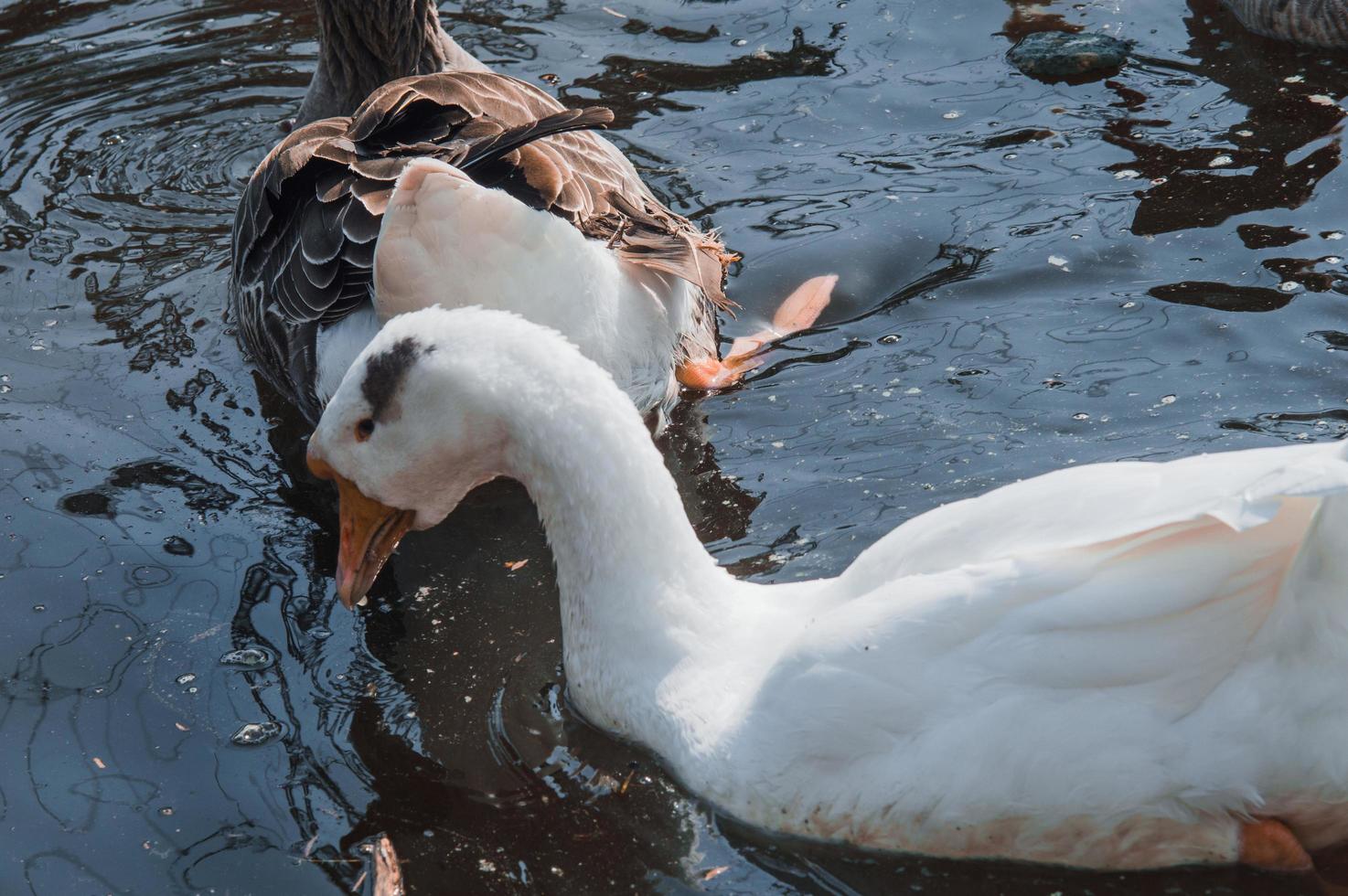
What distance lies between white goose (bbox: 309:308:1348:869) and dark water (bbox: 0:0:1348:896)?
9.0 inches

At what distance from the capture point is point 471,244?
14.9 ft

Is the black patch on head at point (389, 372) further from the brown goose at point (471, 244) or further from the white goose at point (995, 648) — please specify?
the brown goose at point (471, 244)

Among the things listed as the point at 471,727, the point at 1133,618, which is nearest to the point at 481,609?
the point at 471,727

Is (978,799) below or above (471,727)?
above

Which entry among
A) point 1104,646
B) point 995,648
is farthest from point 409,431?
point 1104,646

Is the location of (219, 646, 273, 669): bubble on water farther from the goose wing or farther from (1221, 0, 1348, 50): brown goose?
(1221, 0, 1348, 50): brown goose

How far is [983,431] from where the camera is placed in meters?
5.12

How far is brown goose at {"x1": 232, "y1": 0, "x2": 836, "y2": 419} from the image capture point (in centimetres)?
457

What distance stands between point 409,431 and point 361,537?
0.48 metres

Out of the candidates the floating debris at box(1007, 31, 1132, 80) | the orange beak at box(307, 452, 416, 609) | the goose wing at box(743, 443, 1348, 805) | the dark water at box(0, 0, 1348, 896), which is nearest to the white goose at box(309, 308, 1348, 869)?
the goose wing at box(743, 443, 1348, 805)

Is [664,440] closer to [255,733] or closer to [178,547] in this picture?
[178,547]

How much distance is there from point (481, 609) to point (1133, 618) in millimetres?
2195

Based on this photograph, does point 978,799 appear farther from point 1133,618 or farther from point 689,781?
point 689,781

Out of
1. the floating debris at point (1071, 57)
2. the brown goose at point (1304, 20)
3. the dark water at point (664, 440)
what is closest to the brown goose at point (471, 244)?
the dark water at point (664, 440)
